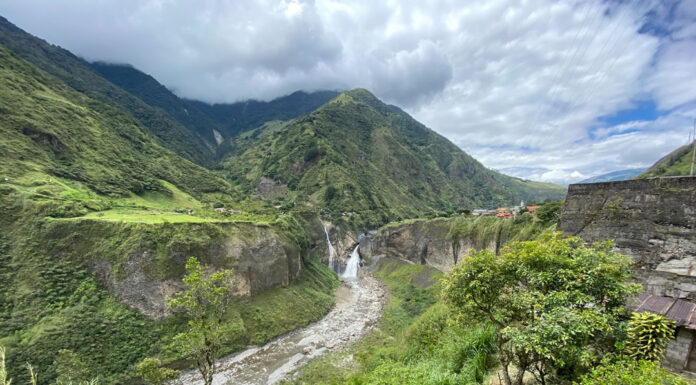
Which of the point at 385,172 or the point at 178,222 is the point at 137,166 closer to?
the point at 178,222

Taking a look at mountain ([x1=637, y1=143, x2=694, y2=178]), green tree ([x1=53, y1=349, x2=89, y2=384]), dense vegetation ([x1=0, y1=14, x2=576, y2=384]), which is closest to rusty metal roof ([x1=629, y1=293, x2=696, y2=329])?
dense vegetation ([x1=0, y1=14, x2=576, y2=384])

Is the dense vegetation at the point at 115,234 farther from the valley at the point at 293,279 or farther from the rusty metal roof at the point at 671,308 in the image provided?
the rusty metal roof at the point at 671,308

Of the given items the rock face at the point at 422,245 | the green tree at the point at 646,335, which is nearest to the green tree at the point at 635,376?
the green tree at the point at 646,335

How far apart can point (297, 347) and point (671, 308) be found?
3286 cm

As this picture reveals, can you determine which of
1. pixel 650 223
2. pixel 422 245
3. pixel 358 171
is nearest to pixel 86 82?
pixel 358 171

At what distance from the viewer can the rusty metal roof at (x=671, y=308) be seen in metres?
8.09

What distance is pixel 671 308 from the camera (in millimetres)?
9008

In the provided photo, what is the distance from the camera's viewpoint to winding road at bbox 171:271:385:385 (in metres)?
27.1

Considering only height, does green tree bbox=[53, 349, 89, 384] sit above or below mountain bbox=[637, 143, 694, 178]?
below

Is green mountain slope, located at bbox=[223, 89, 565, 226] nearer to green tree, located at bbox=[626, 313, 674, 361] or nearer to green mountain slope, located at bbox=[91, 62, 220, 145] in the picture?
green mountain slope, located at bbox=[91, 62, 220, 145]

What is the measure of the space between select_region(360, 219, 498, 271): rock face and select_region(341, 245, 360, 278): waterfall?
2.32 m

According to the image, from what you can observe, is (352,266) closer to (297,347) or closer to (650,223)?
(297,347)

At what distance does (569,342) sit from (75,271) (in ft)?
133

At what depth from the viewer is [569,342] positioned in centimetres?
650
